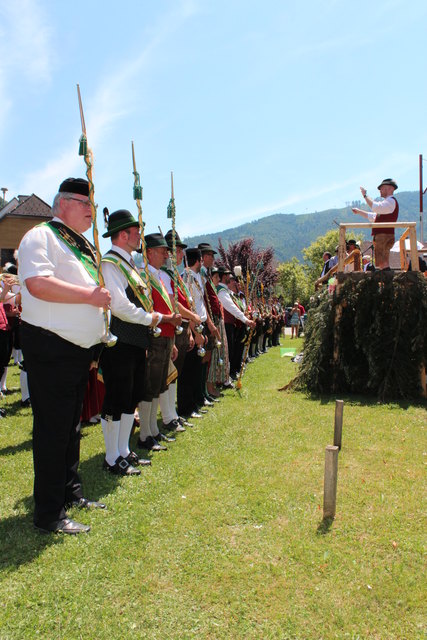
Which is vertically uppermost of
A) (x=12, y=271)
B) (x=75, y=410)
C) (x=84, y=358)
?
(x=12, y=271)

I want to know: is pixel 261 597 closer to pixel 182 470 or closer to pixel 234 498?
pixel 234 498

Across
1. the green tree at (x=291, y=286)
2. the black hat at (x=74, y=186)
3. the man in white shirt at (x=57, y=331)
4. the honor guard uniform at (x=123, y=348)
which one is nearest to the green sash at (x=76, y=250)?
the man in white shirt at (x=57, y=331)

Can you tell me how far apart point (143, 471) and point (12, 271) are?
510cm

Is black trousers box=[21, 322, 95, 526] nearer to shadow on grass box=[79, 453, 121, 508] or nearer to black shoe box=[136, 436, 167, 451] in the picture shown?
shadow on grass box=[79, 453, 121, 508]

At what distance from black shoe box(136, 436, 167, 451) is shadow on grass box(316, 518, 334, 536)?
2.36 metres

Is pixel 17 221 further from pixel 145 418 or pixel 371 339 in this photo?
pixel 145 418

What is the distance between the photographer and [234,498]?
410cm

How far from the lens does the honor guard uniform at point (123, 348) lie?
470 cm

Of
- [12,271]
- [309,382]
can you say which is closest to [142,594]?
[309,382]

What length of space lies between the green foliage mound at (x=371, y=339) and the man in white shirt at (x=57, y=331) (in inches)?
211

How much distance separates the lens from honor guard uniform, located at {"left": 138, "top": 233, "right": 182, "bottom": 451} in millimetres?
5387

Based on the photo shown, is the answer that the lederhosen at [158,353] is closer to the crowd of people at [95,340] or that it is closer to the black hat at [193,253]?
the crowd of people at [95,340]

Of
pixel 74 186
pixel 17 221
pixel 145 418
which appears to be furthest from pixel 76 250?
pixel 17 221

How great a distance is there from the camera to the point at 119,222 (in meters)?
4.84
